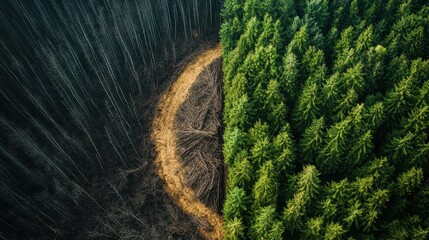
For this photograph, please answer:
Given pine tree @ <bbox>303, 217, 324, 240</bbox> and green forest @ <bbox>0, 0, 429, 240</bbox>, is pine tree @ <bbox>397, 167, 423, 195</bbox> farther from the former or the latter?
pine tree @ <bbox>303, 217, 324, 240</bbox>

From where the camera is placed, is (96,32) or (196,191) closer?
(196,191)

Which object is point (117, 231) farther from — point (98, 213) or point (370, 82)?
point (370, 82)

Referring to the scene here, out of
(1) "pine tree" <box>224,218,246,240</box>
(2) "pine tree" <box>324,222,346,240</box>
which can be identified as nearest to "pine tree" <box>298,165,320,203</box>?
(2) "pine tree" <box>324,222,346,240</box>

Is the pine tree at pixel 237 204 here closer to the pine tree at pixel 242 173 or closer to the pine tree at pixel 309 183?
the pine tree at pixel 242 173

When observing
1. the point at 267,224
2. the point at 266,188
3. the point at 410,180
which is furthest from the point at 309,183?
the point at 410,180

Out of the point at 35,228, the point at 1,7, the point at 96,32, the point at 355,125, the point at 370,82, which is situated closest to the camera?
the point at 355,125

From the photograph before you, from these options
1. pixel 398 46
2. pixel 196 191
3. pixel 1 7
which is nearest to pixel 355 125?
pixel 398 46
